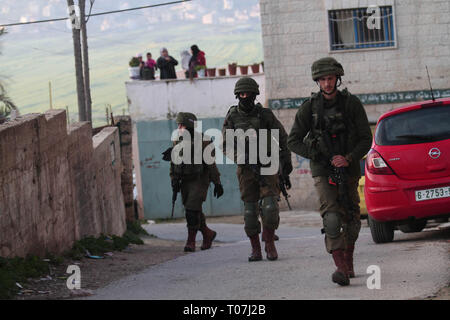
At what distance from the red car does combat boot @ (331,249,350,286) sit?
9.61 ft

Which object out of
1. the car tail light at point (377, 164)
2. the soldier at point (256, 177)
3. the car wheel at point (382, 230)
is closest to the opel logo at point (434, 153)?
the car tail light at point (377, 164)

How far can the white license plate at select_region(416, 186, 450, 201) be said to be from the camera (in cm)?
996

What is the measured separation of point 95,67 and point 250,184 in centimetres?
18177

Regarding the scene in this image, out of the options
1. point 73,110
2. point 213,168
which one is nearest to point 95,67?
point 73,110

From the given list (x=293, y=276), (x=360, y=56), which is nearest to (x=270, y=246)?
(x=293, y=276)

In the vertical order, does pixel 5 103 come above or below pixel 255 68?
below

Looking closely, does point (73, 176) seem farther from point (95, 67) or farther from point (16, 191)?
point (95, 67)

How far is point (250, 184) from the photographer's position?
983 cm

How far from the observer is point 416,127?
10117 mm

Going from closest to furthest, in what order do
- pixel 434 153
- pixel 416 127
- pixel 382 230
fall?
pixel 434 153 → pixel 416 127 → pixel 382 230

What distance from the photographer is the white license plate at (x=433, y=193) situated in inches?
392

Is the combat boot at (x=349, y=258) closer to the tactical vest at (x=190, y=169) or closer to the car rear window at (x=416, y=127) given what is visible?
the car rear window at (x=416, y=127)

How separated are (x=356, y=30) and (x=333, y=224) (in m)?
19.6

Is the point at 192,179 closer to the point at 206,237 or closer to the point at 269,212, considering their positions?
the point at 206,237
